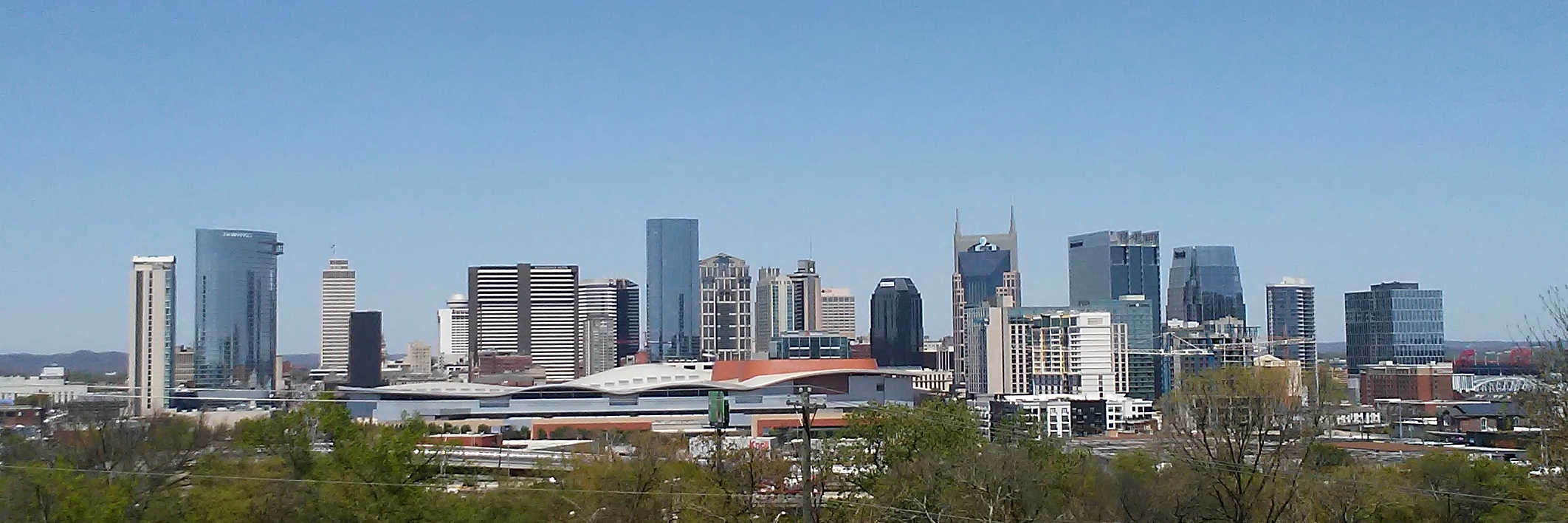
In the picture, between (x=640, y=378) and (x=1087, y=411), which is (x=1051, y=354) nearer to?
(x=1087, y=411)

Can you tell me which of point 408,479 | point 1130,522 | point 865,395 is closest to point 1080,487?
point 1130,522

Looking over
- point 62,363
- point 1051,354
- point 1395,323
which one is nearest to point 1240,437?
point 62,363

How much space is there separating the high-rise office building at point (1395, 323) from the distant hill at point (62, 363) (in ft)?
494

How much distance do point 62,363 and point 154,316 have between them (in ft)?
260

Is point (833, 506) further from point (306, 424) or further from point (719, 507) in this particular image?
point (306, 424)

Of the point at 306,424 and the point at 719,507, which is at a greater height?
the point at 306,424

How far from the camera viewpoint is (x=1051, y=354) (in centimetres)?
16912

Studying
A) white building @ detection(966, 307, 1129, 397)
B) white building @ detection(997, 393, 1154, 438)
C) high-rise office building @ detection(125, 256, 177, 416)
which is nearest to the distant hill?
high-rise office building @ detection(125, 256, 177, 416)

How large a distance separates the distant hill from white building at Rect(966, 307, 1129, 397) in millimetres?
96122

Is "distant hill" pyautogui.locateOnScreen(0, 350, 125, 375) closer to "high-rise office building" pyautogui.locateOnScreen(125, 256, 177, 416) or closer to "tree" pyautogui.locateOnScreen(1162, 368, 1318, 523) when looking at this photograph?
"high-rise office building" pyautogui.locateOnScreen(125, 256, 177, 416)

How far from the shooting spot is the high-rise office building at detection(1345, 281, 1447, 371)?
189750mm

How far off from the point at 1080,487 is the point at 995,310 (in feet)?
482

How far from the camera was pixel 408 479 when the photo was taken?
26109mm

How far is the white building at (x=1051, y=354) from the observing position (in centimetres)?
16388
